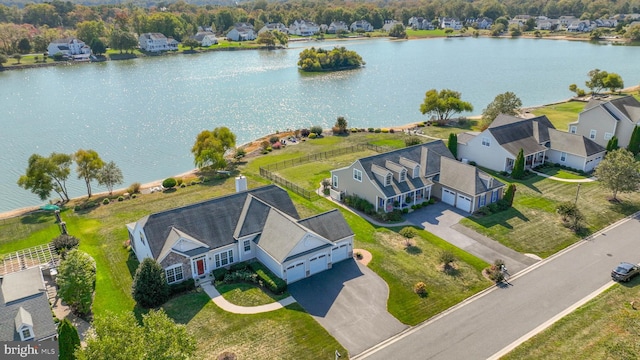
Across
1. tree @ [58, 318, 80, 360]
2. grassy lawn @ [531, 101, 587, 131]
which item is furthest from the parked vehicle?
grassy lawn @ [531, 101, 587, 131]

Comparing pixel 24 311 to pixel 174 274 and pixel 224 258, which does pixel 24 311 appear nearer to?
pixel 174 274

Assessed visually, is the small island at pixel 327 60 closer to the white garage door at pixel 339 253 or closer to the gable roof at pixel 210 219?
the gable roof at pixel 210 219

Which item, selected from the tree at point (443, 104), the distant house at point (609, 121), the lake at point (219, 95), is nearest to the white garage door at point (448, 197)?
the distant house at point (609, 121)

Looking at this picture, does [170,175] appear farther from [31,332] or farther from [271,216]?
[31,332]

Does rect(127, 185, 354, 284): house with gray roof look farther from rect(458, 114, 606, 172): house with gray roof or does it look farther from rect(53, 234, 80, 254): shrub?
rect(458, 114, 606, 172): house with gray roof

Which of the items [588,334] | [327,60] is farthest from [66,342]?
[327,60]

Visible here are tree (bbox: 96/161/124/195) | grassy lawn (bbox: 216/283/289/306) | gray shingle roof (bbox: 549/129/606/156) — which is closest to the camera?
grassy lawn (bbox: 216/283/289/306)

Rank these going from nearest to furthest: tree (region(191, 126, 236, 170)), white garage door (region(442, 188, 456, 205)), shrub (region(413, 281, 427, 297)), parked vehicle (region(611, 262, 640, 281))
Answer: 1. shrub (region(413, 281, 427, 297))
2. parked vehicle (region(611, 262, 640, 281))
3. white garage door (region(442, 188, 456, 205))
4. tree (region(191, 126, 236, 170))
